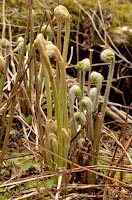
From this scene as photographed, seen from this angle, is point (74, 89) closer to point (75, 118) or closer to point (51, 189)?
point (75, 118)

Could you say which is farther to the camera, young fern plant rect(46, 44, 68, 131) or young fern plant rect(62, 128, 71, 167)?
young fern plant rect(62, 128, 71, 167)

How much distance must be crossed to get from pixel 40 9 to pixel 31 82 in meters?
1.39

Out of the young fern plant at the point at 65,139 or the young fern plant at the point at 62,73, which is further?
the young fern plant at the point at 65,139

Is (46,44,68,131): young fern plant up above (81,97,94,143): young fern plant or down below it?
above

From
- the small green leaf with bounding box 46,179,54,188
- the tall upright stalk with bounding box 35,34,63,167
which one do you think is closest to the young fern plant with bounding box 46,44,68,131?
the tall upright stalk with bounding box 35,34,63,167

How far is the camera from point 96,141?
1057 mm

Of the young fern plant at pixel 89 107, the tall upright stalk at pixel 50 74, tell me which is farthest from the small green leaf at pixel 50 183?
the young fern plant at pixel 89 107

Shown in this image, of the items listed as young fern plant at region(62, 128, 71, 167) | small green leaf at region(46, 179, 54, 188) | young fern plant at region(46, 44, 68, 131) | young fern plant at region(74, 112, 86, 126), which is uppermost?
young fern plant at region(46, 44, 68, 131)

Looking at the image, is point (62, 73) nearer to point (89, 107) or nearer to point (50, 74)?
point (50, 74)

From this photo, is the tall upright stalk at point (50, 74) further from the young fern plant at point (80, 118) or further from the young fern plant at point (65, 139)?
the young fern plant at point (80, 118)

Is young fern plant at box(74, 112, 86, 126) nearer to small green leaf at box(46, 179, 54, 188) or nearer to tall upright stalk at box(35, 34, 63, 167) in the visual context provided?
tall upright stalk at box(35, 34, 63, 167)

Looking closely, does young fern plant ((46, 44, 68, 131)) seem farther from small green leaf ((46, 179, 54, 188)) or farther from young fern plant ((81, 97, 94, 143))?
small green leaf ((46, 179, 54, 188))

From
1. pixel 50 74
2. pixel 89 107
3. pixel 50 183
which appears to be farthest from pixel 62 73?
pixel 50 183

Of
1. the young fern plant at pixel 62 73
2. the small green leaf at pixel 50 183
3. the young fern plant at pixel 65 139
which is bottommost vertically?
the small green leaf at pixel 50 183
